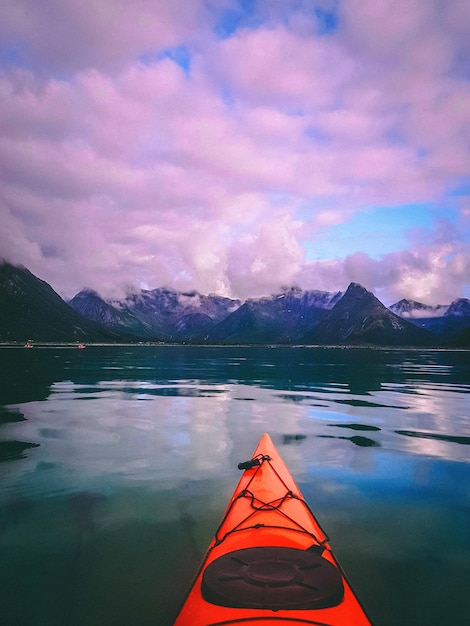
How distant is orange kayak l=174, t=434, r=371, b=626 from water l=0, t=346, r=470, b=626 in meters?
1.68

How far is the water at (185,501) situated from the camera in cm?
793

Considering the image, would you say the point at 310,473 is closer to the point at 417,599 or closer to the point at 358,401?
the point at 417,599

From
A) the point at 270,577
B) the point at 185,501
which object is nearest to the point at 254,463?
the point at 185,501

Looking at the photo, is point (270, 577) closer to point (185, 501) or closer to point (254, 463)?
point (254, 463)

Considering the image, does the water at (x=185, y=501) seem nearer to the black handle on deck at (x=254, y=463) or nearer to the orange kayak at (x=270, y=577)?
the orange kayak at (x=270, y=577)

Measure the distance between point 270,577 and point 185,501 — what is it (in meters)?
7.01

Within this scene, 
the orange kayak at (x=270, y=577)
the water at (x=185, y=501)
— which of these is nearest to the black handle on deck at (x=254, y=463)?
the water at (x=185, y=501)

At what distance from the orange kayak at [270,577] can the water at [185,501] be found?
168 centimetres

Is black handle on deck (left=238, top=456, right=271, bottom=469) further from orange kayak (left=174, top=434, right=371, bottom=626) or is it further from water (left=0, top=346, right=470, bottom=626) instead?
orange kayak (left=174, top=434, right=371, bottom=626)

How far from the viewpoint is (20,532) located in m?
10.4

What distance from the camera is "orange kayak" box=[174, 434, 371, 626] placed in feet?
17.9

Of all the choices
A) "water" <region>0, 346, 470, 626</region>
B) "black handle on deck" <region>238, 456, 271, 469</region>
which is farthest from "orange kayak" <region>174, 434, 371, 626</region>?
"black handle on deck" <region>238, 456, 271, 469</region>

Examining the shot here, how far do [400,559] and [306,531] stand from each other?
3145mm

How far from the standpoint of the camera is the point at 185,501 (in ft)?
41.0
